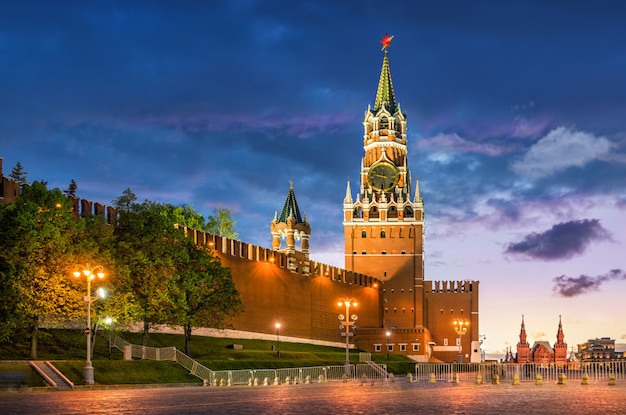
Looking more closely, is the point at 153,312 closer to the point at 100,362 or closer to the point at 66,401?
the point at 100,362

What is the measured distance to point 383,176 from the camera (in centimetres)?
12400

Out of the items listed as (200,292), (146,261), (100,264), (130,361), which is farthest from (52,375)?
(200,292)

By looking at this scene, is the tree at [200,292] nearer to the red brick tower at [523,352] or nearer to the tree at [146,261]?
the tree at [146,261]

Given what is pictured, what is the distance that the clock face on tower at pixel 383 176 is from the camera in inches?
4852

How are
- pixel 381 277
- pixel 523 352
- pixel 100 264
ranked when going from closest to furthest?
pixel 100 264
pixel 381 277
pixel 523 352

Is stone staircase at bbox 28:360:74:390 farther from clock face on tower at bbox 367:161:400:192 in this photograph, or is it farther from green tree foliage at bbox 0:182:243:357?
clock face on tower at bbox 367:161:400:192

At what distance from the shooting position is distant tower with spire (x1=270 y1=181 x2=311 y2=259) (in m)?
122

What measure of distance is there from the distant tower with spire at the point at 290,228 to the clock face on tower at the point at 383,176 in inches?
440

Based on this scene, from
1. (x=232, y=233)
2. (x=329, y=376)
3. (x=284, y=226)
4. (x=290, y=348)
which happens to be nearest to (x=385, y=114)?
(x=284, y=226)

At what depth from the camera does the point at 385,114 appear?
128 m

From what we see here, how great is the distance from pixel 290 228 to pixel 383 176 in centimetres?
1523

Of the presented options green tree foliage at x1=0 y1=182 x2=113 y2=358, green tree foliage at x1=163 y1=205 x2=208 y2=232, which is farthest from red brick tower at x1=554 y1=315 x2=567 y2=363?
green tree foliage at x1=0 y1=182 x2=113 y2=358

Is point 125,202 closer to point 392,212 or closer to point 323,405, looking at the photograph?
point 323,405

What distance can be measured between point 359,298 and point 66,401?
79262mm
